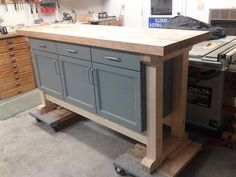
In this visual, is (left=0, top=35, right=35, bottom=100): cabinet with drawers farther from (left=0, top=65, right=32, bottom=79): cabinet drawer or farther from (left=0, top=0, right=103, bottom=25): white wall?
(left=0, top=0, right=103, bottom=25): white wall

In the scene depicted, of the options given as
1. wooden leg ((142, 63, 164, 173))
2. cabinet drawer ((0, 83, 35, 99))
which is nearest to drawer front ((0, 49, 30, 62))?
cabinet drawer ((0, 83, 35, 99))

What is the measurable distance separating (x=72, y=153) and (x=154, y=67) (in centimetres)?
117

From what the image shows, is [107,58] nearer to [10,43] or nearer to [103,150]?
[103,150]

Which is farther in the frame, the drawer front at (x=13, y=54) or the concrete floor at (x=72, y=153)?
the drawer front at (x=13, y=54)

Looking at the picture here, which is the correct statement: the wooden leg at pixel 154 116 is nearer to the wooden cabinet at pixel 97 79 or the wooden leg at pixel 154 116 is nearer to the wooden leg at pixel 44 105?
the wooden cabinet at pixel 97 79

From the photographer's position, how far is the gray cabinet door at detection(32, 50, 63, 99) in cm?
222

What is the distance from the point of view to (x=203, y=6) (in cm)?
418

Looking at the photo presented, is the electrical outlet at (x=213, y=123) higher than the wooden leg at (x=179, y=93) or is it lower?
lower

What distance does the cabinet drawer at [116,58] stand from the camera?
1.50 meters

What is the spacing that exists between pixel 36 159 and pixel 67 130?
1.67 ft

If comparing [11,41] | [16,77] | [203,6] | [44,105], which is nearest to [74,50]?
[44,105]

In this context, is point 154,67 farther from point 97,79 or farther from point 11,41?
point 11,41

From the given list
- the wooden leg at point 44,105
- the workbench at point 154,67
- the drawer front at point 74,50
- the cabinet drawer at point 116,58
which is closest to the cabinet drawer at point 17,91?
the wooden leg at point 44,105

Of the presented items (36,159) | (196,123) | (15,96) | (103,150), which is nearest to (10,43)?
(15,96)
